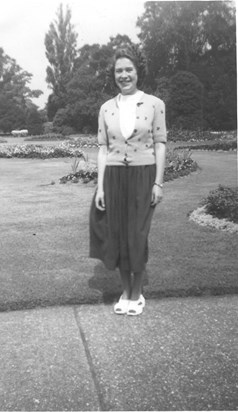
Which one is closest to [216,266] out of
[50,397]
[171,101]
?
[50,397]

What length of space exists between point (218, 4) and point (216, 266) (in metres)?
2.54

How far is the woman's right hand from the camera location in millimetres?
2992

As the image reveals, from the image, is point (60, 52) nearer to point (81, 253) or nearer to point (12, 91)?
point (12, 91)

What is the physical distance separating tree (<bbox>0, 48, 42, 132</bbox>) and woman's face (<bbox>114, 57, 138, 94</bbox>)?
70.4 inches

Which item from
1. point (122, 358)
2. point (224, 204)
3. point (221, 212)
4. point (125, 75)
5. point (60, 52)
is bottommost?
point (122, 358)

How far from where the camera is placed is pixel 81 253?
188 inches

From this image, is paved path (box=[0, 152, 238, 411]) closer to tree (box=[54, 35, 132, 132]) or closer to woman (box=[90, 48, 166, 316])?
woman (box=[90, 48, 166, 316])

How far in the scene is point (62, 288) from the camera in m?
3.75

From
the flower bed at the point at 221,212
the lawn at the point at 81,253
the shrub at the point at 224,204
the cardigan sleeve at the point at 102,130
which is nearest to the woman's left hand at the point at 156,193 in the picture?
the cardigan sleeve at the point at 102,130

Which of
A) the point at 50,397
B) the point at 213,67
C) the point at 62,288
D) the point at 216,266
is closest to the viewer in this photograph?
the point at 50,397

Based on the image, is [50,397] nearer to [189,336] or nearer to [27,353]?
[27,353]

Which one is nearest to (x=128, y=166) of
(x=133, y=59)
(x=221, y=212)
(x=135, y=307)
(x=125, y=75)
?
(x=125, y=75)

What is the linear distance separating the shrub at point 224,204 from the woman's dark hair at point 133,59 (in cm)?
302

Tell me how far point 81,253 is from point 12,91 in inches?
99.2
